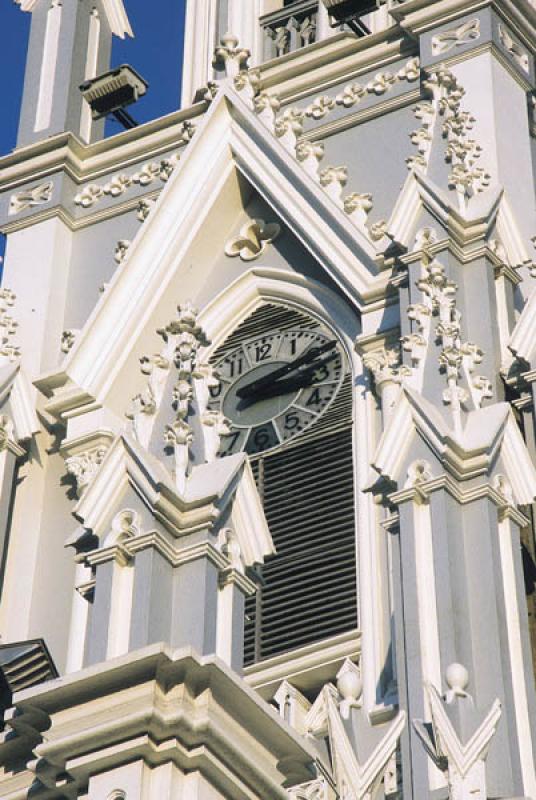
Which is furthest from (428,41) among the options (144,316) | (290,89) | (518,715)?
(518,715)

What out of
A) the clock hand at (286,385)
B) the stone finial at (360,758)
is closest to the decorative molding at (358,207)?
the clock hand at (286,385)

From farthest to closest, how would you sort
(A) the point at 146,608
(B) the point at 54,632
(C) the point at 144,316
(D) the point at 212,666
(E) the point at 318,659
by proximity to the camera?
(C) the point at 144,316 → (B) the point at 54,632 → (E) the point at 318,659 → (A) the point at 146,608 → (D) the point at 212,666

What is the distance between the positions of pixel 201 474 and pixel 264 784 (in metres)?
2.59

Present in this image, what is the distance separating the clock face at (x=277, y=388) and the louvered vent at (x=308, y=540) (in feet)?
0.54

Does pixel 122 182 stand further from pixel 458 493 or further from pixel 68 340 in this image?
pixel 458 493

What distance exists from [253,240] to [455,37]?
2267 mm

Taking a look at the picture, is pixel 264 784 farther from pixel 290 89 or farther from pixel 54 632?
pixel 290 89

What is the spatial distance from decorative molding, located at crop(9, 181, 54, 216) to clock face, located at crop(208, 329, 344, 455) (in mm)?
3083

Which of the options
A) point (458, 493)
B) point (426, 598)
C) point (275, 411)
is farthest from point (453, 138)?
point (426, 598)

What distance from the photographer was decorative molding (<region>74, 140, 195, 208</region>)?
25297 millimetres

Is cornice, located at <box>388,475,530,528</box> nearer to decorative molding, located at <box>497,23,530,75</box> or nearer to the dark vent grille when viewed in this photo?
the dark vent grille

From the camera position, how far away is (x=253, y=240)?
79.4ft

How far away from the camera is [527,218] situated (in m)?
22.4

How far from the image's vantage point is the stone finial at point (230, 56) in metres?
25.0
